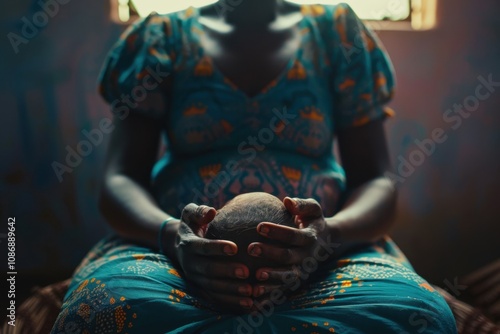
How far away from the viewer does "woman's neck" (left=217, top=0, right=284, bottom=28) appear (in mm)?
1268

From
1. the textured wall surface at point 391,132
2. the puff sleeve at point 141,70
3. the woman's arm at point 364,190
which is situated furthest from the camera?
the textured wall surface at point 391,132

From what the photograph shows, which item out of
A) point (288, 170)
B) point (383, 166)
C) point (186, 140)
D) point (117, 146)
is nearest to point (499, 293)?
point (383, 166)

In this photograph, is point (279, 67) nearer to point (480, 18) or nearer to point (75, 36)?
point (75, 36)

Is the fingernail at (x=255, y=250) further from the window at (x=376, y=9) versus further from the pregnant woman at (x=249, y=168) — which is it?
the window at (x=376, y=9)

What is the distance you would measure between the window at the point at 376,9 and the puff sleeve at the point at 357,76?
26.0 inches

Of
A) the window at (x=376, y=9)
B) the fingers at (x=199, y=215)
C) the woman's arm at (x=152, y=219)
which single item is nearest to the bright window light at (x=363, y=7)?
the window at (x=376, y=9)

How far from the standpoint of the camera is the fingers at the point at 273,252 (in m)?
0.80

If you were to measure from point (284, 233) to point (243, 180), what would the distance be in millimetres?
309

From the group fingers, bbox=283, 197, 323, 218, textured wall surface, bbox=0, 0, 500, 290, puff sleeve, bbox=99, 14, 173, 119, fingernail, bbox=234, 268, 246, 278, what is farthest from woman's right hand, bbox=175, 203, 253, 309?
textured wall surface, bbox=0, 0, 500, 290

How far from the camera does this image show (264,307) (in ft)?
2.64

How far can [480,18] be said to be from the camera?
1.89 metres

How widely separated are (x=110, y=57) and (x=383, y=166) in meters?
0.70

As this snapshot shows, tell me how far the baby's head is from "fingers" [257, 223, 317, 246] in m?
0.02

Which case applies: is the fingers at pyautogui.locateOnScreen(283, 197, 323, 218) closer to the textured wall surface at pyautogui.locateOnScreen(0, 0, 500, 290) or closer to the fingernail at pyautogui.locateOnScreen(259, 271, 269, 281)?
the fingernail at pyautogui.locateOnScreen(259, 271, 269, 281)
